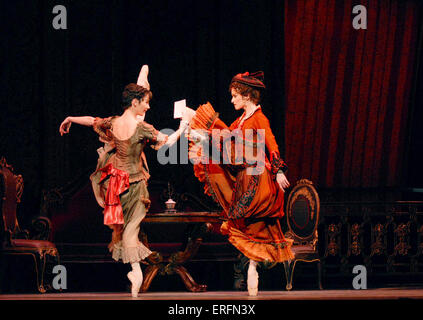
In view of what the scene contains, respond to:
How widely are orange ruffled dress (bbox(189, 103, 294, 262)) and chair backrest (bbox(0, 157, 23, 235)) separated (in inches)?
71.3

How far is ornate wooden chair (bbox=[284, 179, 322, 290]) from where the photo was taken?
6409mm

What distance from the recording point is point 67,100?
7.35 meters

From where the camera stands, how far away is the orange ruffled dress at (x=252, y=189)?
17.5 feet

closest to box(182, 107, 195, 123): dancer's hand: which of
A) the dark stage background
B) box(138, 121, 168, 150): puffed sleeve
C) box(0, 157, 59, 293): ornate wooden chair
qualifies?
box(138, 121, 168, 150): puffed sleeve

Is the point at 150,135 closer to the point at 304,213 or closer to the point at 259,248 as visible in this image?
the point at 259,248

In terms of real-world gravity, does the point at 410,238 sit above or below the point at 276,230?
below

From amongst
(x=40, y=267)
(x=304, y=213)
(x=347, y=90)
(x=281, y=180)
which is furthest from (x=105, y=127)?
(x=347, y=90)

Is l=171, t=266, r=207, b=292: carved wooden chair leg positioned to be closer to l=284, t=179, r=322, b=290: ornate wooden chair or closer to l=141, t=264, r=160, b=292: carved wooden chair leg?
l=141, t=264, r=160, b=292: carved wooden chair leg

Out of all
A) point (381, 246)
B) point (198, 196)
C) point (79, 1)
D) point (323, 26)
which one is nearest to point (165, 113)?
point (198, 196)

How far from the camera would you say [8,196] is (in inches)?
252

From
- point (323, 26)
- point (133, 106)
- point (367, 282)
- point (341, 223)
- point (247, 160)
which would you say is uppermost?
point (323, 26)

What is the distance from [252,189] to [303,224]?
55.6 inches

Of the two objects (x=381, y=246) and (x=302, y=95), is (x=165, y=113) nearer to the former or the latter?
(x=302, y=95)
